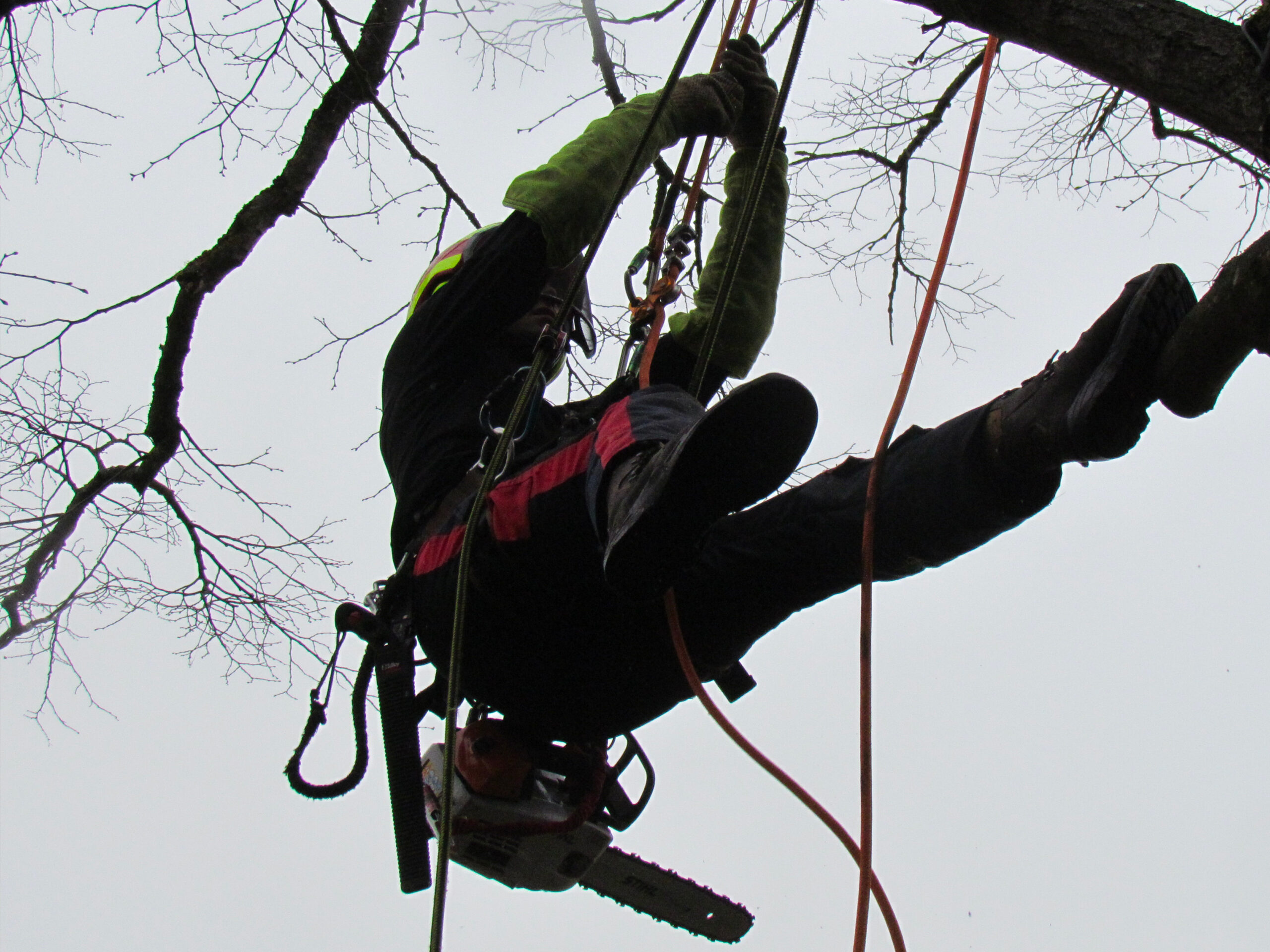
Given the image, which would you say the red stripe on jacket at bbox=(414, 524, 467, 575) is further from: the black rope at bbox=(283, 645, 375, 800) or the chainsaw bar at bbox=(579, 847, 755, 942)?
the chainsaw bar at bbox=(579, 847, 755, 942)

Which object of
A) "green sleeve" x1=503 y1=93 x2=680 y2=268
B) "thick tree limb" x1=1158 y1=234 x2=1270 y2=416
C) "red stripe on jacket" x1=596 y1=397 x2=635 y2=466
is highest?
"green sleeve" x1=503 y1=93 x2=680 y2=268

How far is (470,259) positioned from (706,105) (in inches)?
26.2

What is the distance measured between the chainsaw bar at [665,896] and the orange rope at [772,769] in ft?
2.63

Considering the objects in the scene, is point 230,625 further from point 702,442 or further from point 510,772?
point 702,442

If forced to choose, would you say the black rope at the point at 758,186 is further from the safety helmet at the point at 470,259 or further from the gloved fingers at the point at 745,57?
the gloved fingers at the point at 745,57

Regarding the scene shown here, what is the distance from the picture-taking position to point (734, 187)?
9.88 ft

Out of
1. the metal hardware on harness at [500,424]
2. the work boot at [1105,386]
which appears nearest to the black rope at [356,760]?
the metal hardware on harness at [500,424]

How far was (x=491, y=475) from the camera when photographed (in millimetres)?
1932

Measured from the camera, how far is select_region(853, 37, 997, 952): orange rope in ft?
5.41

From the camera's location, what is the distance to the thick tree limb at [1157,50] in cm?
135

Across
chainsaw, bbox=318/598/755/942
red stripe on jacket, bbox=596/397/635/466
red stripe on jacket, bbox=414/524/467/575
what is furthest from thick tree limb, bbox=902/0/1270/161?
chainsaw, bbox=318/598/755/942

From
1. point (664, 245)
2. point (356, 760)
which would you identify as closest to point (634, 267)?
point (664, 245)

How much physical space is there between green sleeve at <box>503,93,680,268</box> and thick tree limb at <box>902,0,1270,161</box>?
817mm

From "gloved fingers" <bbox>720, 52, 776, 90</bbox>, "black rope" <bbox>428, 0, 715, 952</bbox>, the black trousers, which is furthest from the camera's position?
"gloved fingers" <bbox>720, 52, 776, 90</bbox>
